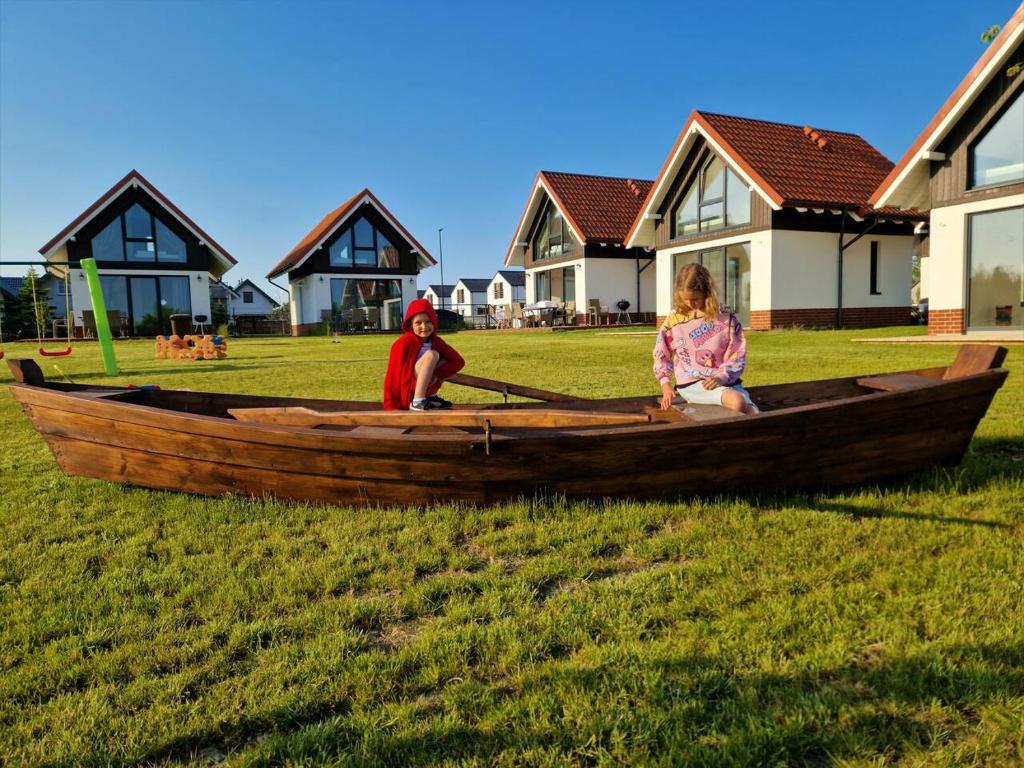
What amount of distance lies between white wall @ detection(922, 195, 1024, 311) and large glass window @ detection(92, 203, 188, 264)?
1198 inches

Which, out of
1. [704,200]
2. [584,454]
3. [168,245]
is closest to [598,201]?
[704,200]

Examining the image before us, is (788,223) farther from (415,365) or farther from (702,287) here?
(415,365)

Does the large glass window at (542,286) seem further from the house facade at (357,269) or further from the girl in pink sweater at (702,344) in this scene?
the girl in pink sweater at (702,344)

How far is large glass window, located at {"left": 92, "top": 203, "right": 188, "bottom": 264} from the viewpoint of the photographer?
29391 millimetres

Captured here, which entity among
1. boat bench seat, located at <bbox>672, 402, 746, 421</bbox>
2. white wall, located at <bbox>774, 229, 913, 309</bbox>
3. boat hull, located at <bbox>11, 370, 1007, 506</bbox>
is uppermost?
white wall, located at <bbox>774, 229, 913, 309</bbox>

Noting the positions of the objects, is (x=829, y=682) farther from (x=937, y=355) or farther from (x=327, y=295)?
(x=327, y=295)

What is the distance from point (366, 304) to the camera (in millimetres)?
35719

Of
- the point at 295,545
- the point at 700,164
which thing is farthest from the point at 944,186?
the point at 295,545

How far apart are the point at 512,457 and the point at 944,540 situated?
1.97 meters

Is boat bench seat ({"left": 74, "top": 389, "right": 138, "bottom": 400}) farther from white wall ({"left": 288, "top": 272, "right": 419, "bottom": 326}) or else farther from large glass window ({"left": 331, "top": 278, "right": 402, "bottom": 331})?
large glass window ({"left": 331, "top": 278, "right": 402, "bottom": 331})

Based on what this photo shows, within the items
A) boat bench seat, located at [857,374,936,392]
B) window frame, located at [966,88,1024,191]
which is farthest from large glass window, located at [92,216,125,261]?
boat bench seat, located at [857,374,936,392]

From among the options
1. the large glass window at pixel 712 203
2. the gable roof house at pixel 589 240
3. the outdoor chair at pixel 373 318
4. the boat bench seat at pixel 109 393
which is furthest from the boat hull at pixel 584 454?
the outdoor chair at pixel 373 318

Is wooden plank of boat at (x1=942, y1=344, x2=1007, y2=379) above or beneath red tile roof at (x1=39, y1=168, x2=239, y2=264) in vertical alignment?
beneath

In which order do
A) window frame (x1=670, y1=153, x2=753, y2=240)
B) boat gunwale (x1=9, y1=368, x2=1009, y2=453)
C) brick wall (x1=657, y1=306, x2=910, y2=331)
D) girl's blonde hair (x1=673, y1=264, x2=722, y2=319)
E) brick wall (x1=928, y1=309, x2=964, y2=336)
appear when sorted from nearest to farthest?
boat gunwale (x1=9, y1=368, x2=1009, y2=453) < girl's blonde hair (x1=673, y1=264, x2=722, y2=319) < brick wall (x1=928, y1=309, x2=964, y2=336) < brick wall (x1=657, y1=306, x2=910, y2=331) < window frame (x1=670, y1=153, x2=753, y2=240)
